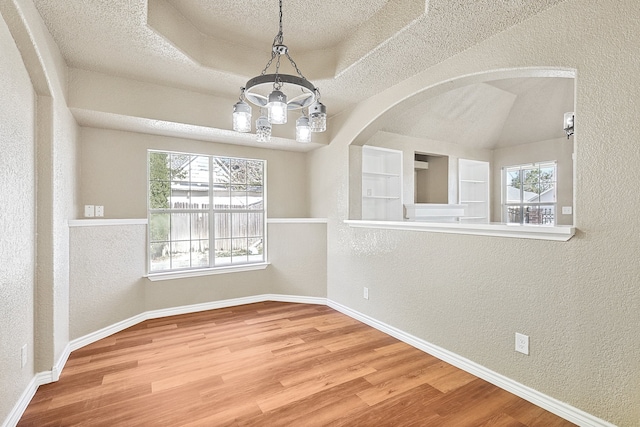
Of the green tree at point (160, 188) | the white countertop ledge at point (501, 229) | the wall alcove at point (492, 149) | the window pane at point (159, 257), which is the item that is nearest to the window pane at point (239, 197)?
the green tree at point (160, 188)

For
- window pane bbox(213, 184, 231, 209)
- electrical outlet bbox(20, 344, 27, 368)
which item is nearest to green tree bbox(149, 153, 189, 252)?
window pane bbox(213, 184, 231, 209)

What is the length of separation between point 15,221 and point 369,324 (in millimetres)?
3174

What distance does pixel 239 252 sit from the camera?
454cm

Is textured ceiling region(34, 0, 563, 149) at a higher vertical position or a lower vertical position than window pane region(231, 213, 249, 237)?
higher

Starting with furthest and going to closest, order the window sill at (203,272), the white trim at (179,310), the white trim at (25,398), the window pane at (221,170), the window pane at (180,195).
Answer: the window pane at (221,170) < the window pane at (180,195) < the window sill at (203,272) < the white trim at (179,310) < the white trim at (25,398)

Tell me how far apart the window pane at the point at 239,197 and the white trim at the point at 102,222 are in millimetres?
1135

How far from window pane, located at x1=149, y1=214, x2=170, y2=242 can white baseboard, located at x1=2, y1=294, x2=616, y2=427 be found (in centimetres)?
89

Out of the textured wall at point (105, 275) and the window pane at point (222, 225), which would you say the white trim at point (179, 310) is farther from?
the window pane at point (222, 225)

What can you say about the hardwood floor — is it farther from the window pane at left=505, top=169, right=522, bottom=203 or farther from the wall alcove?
the window pane at left=505, top=169, right=522, bottom=203

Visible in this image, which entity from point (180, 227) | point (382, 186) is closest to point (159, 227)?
point (180, 227)

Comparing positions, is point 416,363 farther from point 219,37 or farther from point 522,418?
point 219,37

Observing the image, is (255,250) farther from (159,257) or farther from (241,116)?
(241,116)

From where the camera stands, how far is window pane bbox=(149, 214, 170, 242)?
3941 millimetres

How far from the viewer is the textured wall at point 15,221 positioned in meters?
1.79
